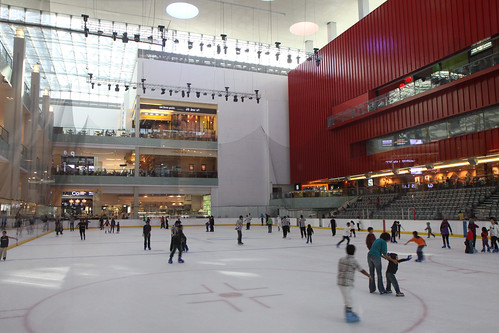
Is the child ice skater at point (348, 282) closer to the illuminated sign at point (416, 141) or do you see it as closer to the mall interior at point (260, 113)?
the mall interior at point (260, 113)

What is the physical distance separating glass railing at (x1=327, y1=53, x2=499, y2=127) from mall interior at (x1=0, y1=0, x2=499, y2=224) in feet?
0.39

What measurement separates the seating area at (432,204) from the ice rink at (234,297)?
422 inches

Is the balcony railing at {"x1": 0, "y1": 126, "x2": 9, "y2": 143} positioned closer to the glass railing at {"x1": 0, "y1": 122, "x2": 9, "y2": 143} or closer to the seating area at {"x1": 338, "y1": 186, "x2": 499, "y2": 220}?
the glass railing at {"x1": 0, "y1": 122, "x2": 9, "y2": 143}

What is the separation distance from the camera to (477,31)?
913 inches

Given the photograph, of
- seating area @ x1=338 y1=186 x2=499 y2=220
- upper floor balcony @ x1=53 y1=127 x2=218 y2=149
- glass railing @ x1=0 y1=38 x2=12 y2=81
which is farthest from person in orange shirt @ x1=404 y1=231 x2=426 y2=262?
upper floor balcony @ x1=53 y1=127 x2=218 y2=149

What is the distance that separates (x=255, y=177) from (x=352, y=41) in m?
18.6

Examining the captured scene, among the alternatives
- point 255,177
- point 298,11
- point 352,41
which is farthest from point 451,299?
point 255,177

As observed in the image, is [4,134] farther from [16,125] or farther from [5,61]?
[5,61]

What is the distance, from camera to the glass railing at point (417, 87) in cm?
2273

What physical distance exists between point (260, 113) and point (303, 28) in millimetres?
11517

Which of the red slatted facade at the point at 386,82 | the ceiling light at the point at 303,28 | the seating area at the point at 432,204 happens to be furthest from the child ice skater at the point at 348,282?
the ceiling light at the point at 303,28

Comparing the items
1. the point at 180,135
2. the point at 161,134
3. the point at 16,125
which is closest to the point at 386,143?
the point at 180,135

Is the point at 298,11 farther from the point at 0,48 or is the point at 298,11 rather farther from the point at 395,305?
the point at 395,305

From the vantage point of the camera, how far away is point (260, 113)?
154 ft
